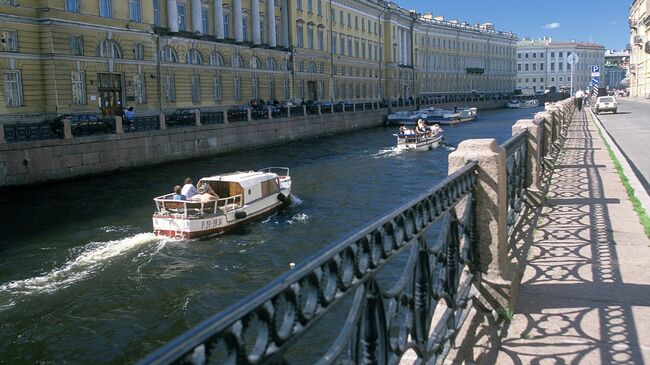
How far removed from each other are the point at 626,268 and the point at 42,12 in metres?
30.4

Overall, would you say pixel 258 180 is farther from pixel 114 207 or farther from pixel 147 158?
pixel 147 158

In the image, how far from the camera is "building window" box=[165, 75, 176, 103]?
3828 cm

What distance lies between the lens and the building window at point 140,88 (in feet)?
117

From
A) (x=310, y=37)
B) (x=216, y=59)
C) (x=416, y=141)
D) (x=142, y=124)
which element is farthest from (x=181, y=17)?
(x=310, y=37)

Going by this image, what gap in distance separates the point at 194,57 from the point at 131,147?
16137mm

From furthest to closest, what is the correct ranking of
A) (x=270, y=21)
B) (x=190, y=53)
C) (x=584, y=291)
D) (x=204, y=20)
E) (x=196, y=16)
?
(x=270, y=21), (x=204, y=20), (x=196, y=16), (x=190, y=53), (x=584, y=291)

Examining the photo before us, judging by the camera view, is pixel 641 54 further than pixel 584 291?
Yes

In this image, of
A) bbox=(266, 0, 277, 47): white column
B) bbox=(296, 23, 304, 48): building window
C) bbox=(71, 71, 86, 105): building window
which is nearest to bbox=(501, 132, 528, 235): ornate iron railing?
bbox=(71, 71, 86, 105): building window

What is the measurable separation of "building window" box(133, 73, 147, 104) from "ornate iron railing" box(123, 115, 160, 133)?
24.7ft

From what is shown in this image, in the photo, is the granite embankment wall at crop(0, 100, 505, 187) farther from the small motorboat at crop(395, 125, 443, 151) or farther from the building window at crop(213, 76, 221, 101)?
the small motorboat at crop(395, 125, 443, 151)

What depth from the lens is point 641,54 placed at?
88.5m

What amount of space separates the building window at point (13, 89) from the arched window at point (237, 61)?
60.8ft

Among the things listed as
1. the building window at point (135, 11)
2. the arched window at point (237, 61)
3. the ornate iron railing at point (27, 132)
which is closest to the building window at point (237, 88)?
the arched window at point (237, 61)

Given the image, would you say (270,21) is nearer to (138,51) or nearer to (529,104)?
(138,51)
